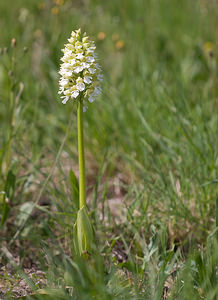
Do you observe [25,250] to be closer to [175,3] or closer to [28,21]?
[28,21]

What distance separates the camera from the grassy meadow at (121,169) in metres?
1.24

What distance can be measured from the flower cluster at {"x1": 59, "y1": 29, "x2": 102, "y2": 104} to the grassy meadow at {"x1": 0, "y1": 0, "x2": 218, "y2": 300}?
0.30 meters

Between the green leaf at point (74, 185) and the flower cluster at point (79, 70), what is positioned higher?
the flower cluster at point (79, 70)

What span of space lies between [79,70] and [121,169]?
45.9 inches

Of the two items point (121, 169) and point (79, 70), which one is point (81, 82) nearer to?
point (79, 70)

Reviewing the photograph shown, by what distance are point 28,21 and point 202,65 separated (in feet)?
5.90

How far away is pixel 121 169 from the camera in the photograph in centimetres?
227

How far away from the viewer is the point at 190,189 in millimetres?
1822

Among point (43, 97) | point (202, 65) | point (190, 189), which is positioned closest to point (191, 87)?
point (202, 65)

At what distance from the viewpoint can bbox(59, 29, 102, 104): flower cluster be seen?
1181 millimetres

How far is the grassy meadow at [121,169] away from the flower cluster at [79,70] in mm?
304

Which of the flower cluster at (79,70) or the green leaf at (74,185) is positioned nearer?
the flower cluster at (79,70)

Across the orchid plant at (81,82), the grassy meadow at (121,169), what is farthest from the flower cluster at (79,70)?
the grassy meadow at (121,169)

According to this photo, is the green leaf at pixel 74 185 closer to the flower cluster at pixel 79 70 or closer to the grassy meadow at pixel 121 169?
the grassy meadow at pixel 121 169
